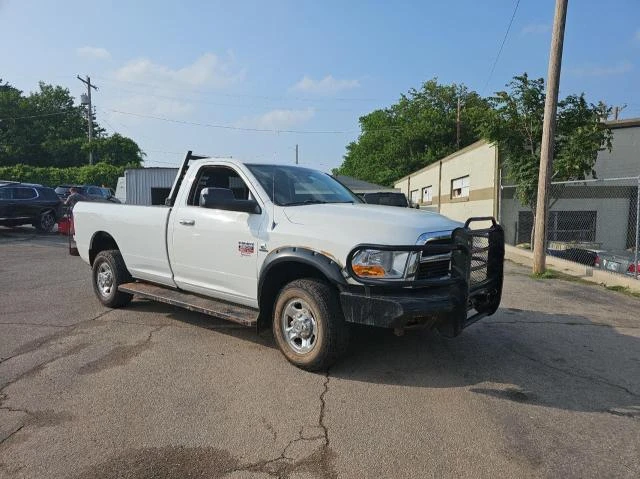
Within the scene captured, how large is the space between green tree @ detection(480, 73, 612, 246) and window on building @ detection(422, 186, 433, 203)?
15629 mm

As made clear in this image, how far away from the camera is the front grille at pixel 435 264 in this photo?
4035mm

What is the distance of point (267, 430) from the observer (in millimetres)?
3389

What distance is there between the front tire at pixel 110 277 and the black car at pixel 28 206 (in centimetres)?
1325

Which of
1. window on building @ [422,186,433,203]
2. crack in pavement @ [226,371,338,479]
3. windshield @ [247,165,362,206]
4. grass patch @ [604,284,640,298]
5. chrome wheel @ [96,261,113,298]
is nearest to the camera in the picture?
crack in pavement @ [226,371,338,479]

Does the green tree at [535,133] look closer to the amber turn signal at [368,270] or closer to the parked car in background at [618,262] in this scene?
the parked car in background at [618,262]

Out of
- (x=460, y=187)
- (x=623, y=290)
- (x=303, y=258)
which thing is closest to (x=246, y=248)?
(x=303, y=258)

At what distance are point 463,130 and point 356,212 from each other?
42.4 m

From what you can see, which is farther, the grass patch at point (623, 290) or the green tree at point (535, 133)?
the green tree at point (535, 133)

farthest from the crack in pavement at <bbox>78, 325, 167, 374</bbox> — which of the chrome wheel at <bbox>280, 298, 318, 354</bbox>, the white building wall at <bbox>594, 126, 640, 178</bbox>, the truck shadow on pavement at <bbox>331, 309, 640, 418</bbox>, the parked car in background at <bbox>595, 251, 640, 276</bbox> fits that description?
the white building wall at <bbox>594, 126, 640, 178</bbox>

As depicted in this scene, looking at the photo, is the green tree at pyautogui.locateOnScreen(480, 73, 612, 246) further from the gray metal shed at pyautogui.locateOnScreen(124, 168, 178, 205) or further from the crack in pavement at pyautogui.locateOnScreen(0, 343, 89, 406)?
the gray metal shed at pyautogui.locateOnScreen(124, 168, 178, 205)

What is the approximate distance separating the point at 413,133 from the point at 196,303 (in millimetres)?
42439

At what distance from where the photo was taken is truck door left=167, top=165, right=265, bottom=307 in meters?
4.79

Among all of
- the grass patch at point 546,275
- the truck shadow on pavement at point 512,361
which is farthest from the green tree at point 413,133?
the truck shadow on pavement at point 512,361

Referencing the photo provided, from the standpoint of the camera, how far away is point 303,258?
4.24 meters
